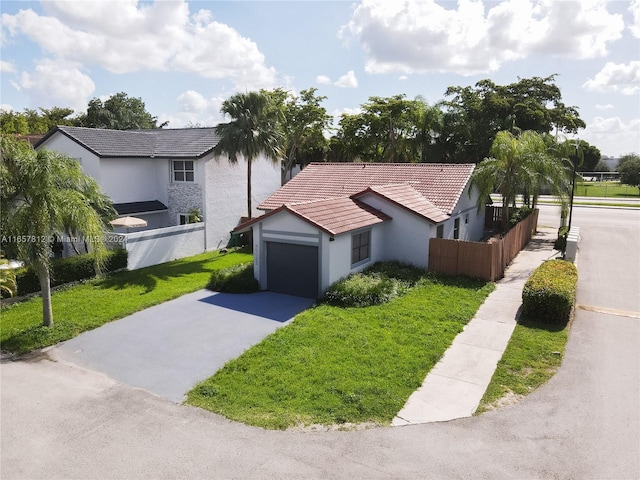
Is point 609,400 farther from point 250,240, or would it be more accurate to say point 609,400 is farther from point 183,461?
point 250,240

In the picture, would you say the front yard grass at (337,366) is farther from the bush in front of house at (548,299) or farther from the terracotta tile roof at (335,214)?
the terracotta tile roof at (335,214)

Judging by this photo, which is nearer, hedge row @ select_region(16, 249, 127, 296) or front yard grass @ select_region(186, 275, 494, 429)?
front yard grass @ select_region(186, 275, 494, 429)

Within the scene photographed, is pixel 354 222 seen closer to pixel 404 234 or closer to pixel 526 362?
pixel 404 234

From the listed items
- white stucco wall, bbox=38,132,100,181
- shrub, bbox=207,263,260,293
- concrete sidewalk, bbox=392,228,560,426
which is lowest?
concrete sidewalk, bbox=392,228,560,426

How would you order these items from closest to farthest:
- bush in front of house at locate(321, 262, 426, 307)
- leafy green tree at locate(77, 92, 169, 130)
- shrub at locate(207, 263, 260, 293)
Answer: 1. bush in front of house at locate(321, 262, 426, 307)
2. shrub at locate(207, 263, 260, 293)
3. leafy green tree at locate(77, 92, 169, 130)

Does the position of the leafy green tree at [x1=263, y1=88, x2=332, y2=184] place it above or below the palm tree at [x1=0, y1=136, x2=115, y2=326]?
above

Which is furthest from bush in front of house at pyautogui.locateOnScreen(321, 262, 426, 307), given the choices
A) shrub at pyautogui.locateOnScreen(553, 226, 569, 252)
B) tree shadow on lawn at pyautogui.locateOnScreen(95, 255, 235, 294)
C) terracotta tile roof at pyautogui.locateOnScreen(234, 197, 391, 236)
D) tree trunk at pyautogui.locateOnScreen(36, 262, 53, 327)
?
shrub at pyautogui.locateOnScreen(553, 226, 569, 252)

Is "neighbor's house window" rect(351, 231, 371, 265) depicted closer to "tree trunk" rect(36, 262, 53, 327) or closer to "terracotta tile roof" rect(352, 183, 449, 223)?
"terracotta tile roof" rect(352, 183, 449, 223)

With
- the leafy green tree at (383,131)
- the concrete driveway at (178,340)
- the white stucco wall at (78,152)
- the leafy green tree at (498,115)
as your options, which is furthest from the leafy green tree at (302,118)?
the concrete driveway at (178,340)
